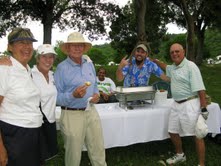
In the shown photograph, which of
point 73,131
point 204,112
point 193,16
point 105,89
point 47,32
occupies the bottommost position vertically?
point 73,131

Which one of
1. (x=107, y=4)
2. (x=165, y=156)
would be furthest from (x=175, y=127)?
(x=107, y=4)

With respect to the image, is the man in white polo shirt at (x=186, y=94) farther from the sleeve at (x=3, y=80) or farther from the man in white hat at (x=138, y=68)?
the sleeve at (x=3, y=80)

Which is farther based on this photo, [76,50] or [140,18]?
[140,18]

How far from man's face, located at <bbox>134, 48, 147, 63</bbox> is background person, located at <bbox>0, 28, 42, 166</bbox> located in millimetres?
2393

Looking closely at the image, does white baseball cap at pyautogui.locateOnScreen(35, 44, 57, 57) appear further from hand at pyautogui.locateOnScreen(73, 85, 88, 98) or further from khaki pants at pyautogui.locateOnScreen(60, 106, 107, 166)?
khaki pants at pyautogui.locateOnScreen(60, 106, 107, 166)

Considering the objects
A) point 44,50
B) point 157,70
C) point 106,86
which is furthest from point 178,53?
point 106,86

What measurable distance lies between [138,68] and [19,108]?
8.74 ft

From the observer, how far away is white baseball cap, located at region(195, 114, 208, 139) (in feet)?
14.2

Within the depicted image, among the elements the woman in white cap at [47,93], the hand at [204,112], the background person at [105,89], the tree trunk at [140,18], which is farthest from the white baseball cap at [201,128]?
the tree trunk at [140,18]

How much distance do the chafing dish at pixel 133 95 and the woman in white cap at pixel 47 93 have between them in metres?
1.46

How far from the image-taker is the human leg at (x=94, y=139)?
12.0ft

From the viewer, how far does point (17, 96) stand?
257 centimetres

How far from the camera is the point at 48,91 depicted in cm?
308

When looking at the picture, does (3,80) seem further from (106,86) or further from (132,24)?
(132,24)
